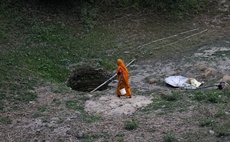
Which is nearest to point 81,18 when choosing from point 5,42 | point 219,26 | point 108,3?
point 108,3

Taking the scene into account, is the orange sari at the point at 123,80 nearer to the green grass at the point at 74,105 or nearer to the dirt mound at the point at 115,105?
the dirt mound at the point at 115,105

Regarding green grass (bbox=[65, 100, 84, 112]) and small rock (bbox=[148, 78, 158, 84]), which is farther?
small rock (bbox=[148, 78, 158, 84])

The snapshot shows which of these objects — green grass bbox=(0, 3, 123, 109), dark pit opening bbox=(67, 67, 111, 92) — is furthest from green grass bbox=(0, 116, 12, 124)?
dark pit opening bbox=(67, 67, 111, 92)

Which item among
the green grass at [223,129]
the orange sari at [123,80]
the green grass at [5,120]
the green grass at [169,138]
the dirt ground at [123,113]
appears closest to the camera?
the green grass at [169,138]

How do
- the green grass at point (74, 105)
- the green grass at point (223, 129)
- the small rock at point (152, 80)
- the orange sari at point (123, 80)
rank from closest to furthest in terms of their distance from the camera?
1. the green grass at point (223, 129)
2. the green grass at point (74, 105)
3. the orange sari at point (123, 80)
4. the small rock at point (152, 80)

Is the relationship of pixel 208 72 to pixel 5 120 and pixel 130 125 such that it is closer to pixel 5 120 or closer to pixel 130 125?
pixel 130 125

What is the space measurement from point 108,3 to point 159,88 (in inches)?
310

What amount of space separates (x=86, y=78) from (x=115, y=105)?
12.2 ft

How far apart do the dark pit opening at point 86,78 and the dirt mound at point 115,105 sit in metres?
2.42

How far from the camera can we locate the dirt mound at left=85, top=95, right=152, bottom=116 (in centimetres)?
1195

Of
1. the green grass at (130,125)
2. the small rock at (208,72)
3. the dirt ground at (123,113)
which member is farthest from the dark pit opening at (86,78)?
the green grass at (130,125)

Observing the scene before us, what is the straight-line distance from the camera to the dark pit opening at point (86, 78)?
15.4 m

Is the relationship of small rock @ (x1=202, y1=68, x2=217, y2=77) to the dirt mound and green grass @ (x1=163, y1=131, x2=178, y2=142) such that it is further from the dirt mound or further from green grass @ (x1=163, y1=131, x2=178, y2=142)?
green grass @ (x1=163, y1=131, x2=178, y2=142)

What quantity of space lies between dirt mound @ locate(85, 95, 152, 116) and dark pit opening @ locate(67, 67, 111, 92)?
2417 millimetres
